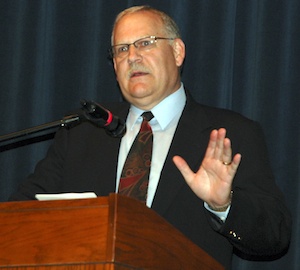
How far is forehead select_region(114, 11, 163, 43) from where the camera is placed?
3268 millimetres

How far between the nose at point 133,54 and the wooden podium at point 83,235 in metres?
1.28

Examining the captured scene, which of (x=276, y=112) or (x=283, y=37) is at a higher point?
(x=283, y=37)

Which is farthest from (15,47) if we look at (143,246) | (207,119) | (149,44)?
(143,246)

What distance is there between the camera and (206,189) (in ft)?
7.67

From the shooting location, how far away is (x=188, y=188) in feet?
9.42

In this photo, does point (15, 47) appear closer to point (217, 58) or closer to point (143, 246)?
point (217, 58)

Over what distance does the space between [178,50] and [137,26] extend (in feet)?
0.81

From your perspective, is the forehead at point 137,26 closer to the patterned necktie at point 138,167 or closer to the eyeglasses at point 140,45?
the eyeglasses at point 140,45

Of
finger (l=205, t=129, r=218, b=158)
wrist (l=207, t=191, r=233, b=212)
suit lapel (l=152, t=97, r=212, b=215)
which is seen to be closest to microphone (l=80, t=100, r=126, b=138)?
finger (l=205, t=129, r=218, b=158)

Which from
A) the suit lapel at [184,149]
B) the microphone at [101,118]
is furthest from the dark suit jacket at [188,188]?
the microphone at [101,118]

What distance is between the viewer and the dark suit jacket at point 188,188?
2.56 metres

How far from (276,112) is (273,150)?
185 mm

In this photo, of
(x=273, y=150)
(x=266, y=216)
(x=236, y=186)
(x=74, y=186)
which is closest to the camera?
(x=266, y=216)

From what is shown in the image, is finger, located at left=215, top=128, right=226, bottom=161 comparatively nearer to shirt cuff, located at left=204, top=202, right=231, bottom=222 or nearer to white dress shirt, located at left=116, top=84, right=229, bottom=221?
shirt cuff, located at left=204, top=202, right=231, bottom=222
